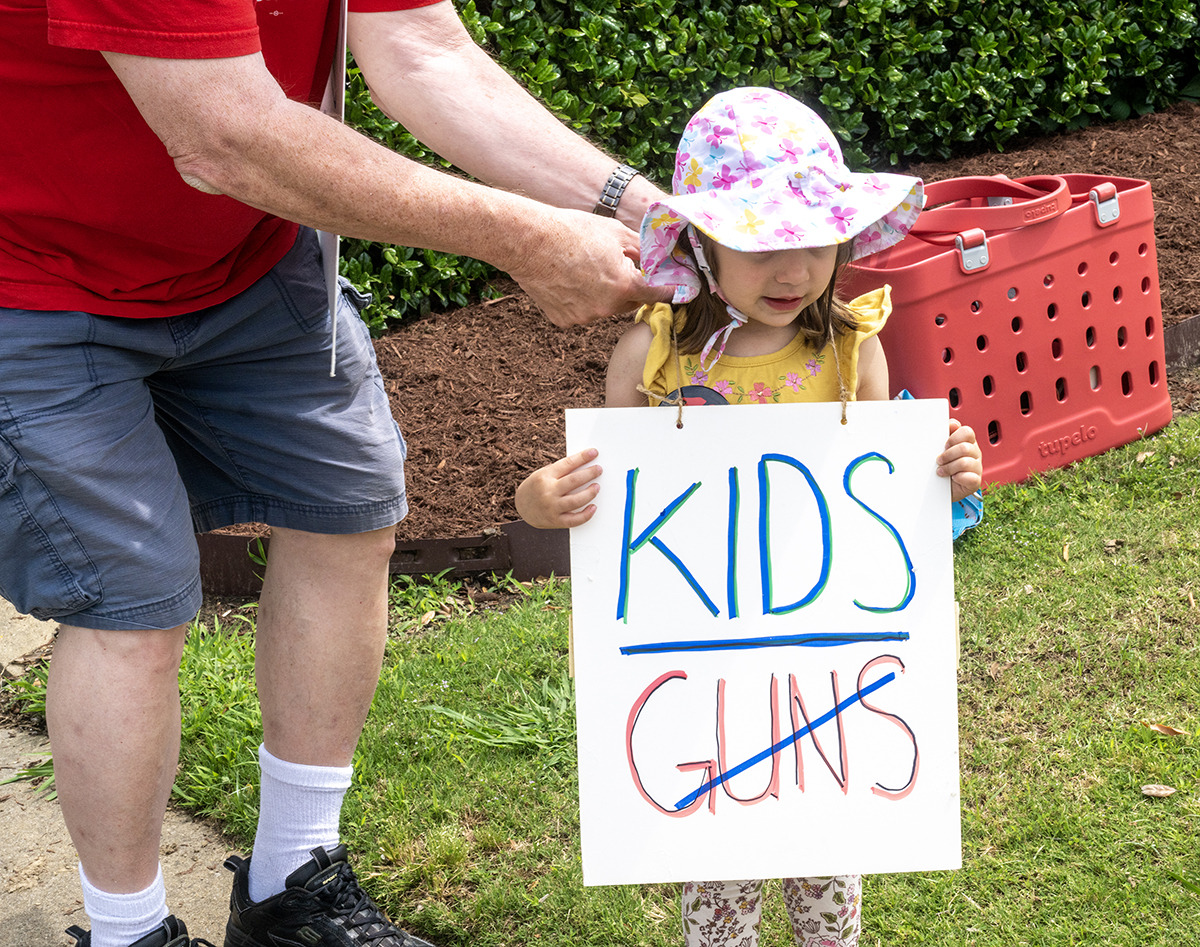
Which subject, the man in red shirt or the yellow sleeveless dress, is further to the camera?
the yellow sleeveless dress

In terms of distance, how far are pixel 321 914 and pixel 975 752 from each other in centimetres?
135

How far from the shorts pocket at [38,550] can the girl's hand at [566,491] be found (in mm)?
660

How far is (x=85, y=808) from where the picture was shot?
182cm

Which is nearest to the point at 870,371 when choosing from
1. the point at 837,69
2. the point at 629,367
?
the point at 629,367

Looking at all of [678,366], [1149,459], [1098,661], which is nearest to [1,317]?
[678,366]

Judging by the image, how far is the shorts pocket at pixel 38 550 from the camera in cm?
168

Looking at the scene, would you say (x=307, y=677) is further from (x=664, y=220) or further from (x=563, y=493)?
(x=664, y=220)

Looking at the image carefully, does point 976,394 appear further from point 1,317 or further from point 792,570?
point 1,317

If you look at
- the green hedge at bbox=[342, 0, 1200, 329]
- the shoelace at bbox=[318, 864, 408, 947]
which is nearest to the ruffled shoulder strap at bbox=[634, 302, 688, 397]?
the shoelace at bbox=[318, 864, 408, 947]

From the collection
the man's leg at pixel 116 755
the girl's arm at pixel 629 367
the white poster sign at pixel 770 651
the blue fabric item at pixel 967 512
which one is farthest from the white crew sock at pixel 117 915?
the blue fabric item at pixel 967 512

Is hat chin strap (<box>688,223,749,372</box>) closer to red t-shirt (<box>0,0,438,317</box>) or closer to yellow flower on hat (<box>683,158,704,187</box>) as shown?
yellow flower on hat (<box>683,158,704,187</box>)

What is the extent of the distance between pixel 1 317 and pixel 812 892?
4.88 ft

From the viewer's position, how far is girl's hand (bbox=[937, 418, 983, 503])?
1641mm

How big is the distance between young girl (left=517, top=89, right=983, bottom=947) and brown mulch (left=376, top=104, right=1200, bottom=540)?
5.69 feet
